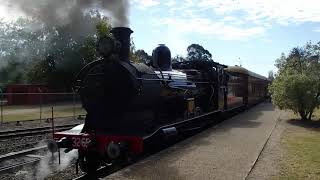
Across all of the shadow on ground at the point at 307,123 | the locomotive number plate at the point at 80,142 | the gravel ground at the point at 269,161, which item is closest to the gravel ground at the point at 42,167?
the locomotive number plate at the point at 80,142

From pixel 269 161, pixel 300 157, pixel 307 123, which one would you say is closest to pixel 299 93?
pixel 307 123

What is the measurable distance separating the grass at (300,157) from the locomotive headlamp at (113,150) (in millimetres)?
3064

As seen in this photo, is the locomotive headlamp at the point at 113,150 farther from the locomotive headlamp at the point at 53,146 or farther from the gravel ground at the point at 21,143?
the gravel ground at the point at 21,143

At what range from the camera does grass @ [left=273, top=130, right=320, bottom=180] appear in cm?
832

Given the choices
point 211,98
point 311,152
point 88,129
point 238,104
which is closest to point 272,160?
point 311,152

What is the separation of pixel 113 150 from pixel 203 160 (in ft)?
6.82

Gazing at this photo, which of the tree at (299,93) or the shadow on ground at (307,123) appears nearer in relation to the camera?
the shadow on ground at (307,123)

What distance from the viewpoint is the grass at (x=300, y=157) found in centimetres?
832

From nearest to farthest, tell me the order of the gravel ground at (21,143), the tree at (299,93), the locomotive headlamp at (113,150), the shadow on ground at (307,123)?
the locomotive headlamp at (113,150) → the gravel ground at (21,143) → the shadow on ground at (307,123) → the tree at (299,93)

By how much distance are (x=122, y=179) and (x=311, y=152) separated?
5.74 m

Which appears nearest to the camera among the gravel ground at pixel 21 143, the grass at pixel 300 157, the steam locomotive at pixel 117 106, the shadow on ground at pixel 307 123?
the grass at pixel 300 157

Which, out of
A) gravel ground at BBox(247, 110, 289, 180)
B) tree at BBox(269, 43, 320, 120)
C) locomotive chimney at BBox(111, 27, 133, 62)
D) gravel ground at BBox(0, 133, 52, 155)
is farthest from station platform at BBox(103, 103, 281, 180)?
tree at BBox(269, 43, 320, 120)

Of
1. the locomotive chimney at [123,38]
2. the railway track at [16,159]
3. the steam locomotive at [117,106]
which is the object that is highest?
the locomotive chimney at [123,38]

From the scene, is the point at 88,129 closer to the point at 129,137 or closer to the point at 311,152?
the point at 129,137
